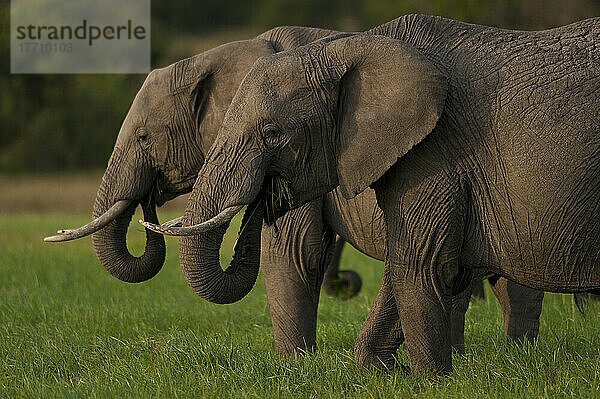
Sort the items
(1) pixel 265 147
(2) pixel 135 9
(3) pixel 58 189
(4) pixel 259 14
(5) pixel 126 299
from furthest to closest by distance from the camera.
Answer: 1. (4) pixel 259 14
2. (2) pixel 135 9
3. (3) pixel 58 189
4. (5) pixel 126 299
5. (1) pixel 265 147

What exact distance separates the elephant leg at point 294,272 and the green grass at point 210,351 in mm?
218

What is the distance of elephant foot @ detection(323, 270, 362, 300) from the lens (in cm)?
872

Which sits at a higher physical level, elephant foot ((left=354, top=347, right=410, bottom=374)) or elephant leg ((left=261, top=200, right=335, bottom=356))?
elephant leg ((left=261, top=200, right=335, bottom=356))

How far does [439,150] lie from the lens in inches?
177

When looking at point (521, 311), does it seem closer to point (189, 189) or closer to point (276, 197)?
point (189, 189)

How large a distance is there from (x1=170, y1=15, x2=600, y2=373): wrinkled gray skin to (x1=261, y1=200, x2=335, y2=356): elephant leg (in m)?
1.04

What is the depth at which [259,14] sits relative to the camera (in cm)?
3675

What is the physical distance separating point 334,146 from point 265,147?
32cm

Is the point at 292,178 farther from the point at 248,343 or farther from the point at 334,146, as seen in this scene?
the point at 248,343

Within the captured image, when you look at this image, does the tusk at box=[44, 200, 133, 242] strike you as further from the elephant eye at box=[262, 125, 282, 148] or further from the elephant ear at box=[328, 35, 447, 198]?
the elephant ear at box=[328, 35, 447, 198]

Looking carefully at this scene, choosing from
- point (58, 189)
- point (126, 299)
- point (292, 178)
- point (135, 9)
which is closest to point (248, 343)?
point (292, 178)

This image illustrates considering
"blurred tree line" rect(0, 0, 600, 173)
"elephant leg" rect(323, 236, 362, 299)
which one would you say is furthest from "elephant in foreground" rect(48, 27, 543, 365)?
"blurred tree line" rect(0, 0, 600, 173)

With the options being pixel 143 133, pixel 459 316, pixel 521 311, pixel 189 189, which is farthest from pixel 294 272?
pixel 521 311

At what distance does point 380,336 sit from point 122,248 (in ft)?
5.90
